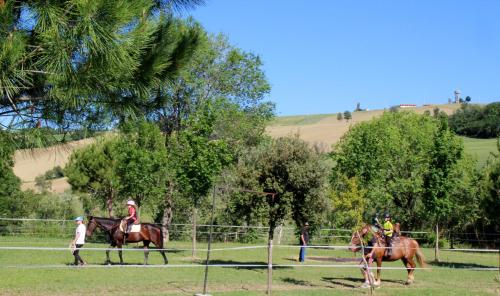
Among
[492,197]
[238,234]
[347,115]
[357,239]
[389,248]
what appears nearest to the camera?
[357,239]

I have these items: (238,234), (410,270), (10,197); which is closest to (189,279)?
(410,270)

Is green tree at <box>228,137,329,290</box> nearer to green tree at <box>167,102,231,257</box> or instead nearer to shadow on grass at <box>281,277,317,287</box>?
shadow on grass at <box>281,277,317,287</box>

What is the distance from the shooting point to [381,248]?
1669 centimetres

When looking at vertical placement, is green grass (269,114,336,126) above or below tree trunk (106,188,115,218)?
above

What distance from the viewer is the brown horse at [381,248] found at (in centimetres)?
1641

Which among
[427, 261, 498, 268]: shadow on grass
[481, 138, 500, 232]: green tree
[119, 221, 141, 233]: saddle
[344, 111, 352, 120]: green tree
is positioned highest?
[344, 111, 352, 120]: green tree

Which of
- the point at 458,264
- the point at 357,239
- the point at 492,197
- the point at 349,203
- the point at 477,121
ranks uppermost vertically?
the point at 477,121

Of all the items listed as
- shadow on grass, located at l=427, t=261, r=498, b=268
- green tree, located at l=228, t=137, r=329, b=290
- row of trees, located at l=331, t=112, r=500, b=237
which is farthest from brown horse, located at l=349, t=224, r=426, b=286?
row of trees, located at l=331, t=112, r=500, b=237

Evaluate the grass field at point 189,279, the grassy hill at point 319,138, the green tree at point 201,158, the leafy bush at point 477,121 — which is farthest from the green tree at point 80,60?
the leafy bush at point 477,121

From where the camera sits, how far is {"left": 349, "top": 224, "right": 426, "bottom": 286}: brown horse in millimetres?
16406

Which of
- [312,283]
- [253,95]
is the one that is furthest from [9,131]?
[253,95]

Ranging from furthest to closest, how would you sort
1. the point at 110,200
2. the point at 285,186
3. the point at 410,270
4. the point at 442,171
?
the point at 110,200 → the point at 442,171 → the point at 285,186 → the point at 410,270

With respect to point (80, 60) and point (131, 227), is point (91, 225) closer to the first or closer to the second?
point (131, 227)

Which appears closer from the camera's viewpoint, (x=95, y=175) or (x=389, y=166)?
(x=95, y=175)
